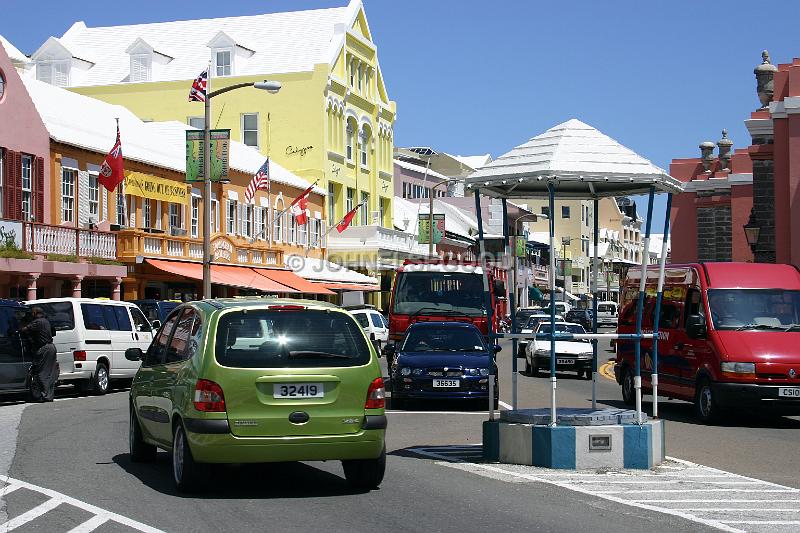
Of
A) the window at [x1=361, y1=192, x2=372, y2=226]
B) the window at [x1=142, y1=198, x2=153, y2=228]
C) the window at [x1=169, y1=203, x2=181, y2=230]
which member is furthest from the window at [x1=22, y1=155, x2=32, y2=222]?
the window at [x1=361, y1=192, x2=372, y2=226]

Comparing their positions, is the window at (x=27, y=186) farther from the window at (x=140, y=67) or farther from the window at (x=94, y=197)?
the window at (x=140, y=67)

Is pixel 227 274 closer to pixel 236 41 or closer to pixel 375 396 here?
pixel 236 41

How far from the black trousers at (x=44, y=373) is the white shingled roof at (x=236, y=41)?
42.9 metres

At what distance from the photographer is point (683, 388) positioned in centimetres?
1947

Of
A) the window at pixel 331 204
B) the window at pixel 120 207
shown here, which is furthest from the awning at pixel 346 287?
the window at pixel 120 207

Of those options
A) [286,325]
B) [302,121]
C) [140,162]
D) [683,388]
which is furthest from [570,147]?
[302,121]

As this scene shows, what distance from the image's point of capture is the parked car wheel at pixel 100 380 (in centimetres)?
2448

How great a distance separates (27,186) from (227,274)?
1009 cm

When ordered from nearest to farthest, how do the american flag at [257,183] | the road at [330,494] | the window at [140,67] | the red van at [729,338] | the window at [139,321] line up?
the road at [330,494] < the red van at [729,338] < the window at [139,321] < the american flag at [257,183] < the window at [140,67]

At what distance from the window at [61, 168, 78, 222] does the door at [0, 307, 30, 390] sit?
17.4 metres

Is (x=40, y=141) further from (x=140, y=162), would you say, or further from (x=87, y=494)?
(x=87, y=494)

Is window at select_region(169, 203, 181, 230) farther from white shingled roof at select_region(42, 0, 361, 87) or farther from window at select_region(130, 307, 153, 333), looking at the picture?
window at select_region(130, 307, 153, 333)

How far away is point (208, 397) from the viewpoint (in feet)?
33.2

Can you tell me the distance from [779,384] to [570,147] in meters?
6.56
